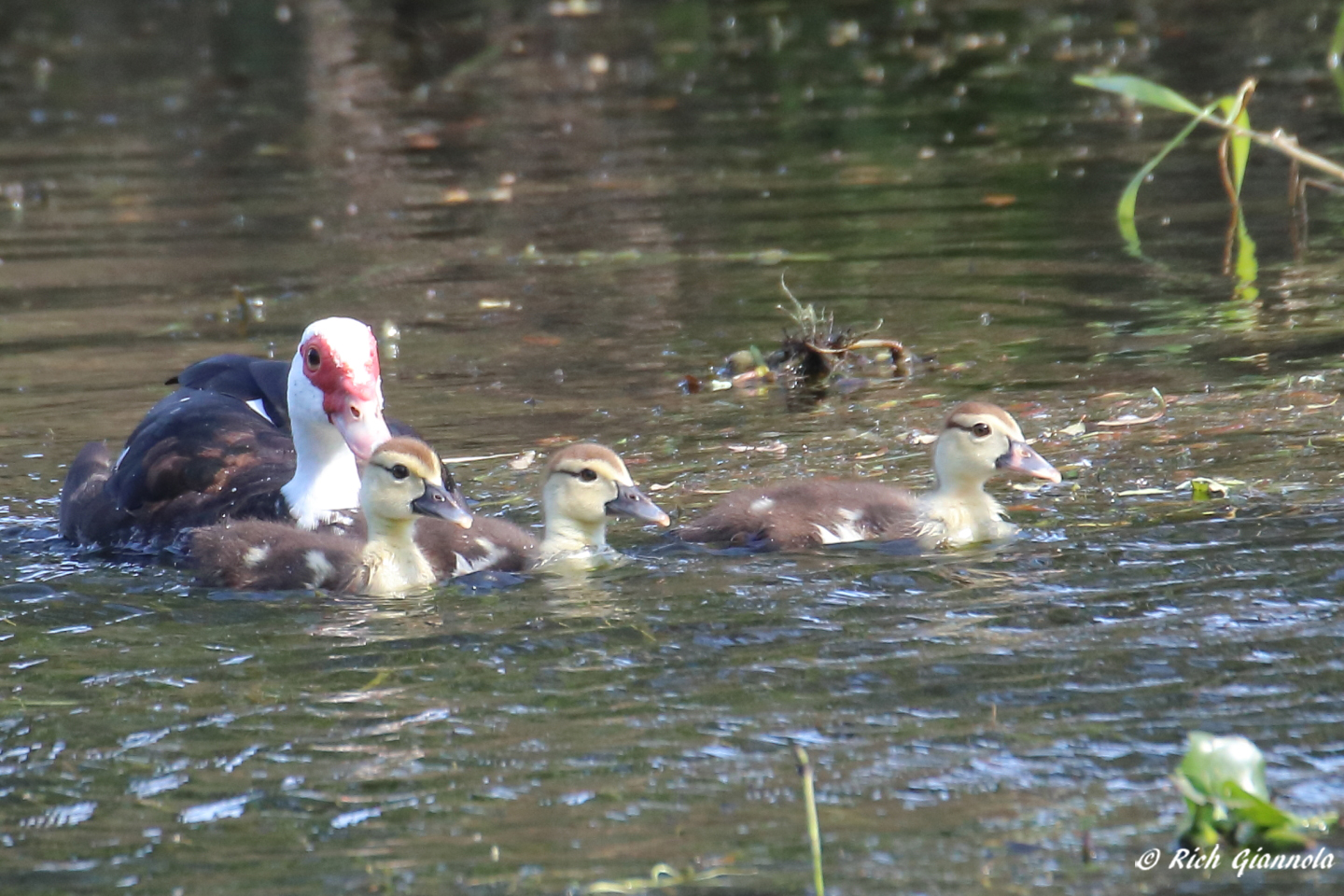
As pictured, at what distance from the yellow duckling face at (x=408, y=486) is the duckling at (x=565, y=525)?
0.15 m

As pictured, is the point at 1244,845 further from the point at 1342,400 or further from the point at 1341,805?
the point at 1342,400

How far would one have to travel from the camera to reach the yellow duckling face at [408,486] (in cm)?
569

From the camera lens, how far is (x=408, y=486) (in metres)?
5.73

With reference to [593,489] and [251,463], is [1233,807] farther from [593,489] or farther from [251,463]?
[251,463]

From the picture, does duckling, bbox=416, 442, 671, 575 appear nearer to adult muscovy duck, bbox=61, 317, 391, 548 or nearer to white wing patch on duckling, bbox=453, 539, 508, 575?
white wing patch on duckling, bbox=453, 539, 508, 575

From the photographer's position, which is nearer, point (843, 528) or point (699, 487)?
point (843, 528)

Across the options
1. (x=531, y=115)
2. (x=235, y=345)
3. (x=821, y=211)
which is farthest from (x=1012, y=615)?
(x=531, y=115)

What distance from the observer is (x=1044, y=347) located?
27.8ft

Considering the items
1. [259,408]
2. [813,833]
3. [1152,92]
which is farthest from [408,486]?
[1152,92]

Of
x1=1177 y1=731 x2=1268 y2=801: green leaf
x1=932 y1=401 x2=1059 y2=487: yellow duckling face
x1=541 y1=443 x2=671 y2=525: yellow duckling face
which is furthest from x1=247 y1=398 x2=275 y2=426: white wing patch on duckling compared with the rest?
x1=1177 y1=731 x2=1268 y2=801: green leaf

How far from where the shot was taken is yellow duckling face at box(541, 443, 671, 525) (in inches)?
230

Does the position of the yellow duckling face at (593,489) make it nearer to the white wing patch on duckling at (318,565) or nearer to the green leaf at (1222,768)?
the white wing patch on duckling at (318,565)

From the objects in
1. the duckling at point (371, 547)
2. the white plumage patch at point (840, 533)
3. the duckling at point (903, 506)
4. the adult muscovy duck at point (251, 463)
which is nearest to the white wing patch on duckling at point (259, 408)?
the adult muscovy duck at point (251, 463)

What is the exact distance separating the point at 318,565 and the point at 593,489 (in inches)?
33.0
